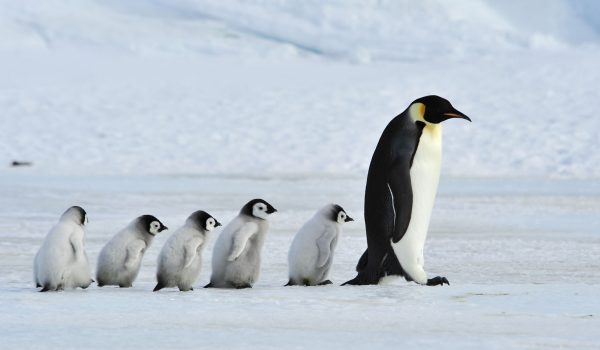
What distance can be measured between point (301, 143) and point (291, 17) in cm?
839

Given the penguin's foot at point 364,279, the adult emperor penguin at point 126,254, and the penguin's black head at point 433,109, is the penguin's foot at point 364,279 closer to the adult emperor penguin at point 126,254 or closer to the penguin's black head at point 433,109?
the penguin's black head at point 433,109

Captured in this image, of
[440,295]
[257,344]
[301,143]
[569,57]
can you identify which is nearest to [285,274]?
[440,295]

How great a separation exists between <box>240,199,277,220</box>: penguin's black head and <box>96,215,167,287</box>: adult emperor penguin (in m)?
0.33

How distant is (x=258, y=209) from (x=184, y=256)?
36 centimetres

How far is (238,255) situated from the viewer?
423cm

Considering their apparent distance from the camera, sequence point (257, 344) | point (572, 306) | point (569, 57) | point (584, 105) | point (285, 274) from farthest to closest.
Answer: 1. point (569, 57)
2. point (584, 105)
3. point (285, 274)
4. point (572, 306)
5. point (257, 344)

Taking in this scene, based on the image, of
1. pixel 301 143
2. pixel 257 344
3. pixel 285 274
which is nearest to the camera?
pixel 257 344

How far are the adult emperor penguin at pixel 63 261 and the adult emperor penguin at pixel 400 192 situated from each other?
101 cm

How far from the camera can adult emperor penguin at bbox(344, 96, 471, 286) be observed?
174 inches

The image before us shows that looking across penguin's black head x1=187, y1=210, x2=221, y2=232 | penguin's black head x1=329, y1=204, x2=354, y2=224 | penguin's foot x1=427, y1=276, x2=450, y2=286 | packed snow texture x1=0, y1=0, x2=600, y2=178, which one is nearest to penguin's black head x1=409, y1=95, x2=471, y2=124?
penguin's black head x1=329, y1=204, x2=354, y2=224

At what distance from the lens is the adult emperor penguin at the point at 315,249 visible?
4.35 metres

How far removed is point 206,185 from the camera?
1130cm

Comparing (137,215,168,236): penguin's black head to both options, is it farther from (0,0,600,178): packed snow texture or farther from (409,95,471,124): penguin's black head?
(0,0,600,178): packed snow texture

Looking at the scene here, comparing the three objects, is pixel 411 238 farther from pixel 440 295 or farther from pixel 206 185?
pixel 206 185
